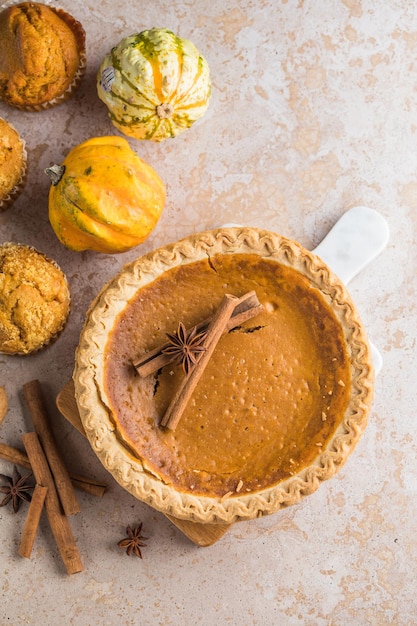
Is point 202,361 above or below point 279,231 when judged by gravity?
below

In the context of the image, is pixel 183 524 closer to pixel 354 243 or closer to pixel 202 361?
pixel 202 361

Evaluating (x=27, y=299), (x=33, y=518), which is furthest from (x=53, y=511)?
(x=27, y=299)

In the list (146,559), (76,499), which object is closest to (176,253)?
(76,499)

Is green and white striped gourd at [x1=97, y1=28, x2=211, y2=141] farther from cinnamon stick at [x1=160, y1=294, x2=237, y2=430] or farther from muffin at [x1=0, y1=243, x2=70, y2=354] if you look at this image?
cinnamon stick at [x1=160, y1=294, x2=237, y2=430]

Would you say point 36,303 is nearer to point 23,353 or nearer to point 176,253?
point 23,353

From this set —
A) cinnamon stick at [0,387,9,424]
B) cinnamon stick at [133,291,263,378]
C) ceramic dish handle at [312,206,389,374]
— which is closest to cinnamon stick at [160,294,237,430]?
cinnamon stick at [133,291,263,378]

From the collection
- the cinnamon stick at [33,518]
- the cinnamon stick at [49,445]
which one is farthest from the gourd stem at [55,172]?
the cinnamon stick at [33,518]

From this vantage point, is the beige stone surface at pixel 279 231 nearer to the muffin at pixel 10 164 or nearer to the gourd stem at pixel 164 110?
the muffin at pixel 10 164
